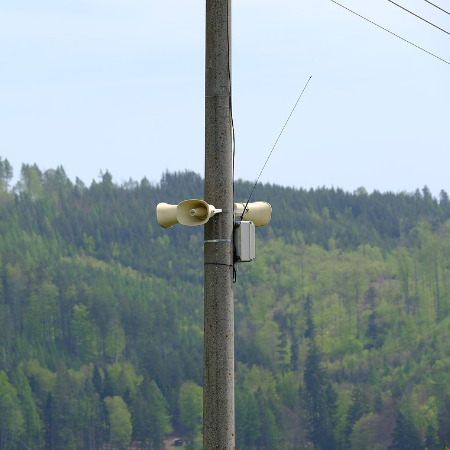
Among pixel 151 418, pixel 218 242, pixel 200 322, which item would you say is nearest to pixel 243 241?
pixel 218 242

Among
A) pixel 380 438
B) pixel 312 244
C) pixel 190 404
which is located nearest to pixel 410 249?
pixel 312 244

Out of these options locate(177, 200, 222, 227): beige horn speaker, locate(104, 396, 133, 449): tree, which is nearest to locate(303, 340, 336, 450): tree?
locate(104, 396, 133, 449): tree

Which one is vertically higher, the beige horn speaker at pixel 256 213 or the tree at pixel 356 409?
the beige horn speaker at pixel 256 213

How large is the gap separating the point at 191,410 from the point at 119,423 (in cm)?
1224

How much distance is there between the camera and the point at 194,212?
5.54 m

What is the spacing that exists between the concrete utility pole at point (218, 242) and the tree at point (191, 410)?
424 ft

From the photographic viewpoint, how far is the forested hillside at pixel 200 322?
13200cm

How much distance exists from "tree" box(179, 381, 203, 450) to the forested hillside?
0.31 m

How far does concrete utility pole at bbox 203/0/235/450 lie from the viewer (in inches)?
216

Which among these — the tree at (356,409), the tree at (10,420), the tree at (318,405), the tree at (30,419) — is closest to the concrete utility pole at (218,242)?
the tree at (30,419)

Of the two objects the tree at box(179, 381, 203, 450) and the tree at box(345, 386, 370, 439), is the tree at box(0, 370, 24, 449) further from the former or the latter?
the tree at box(345, 386, 370, 439)

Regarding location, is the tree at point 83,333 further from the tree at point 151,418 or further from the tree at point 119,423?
the tree at point 119,423

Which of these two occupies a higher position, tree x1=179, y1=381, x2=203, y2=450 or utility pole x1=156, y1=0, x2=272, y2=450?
utility pole x1=156, y1=0, x2=272, y2=450

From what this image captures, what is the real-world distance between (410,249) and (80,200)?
79.1m
